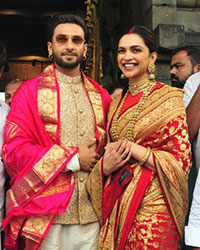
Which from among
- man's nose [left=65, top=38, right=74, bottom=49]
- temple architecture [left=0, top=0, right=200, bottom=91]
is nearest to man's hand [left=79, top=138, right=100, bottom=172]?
man's nose [left=65, top=38, right=74, bottom=49]

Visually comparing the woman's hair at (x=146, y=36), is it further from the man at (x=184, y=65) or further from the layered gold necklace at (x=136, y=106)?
the man at (x=184, y=65)

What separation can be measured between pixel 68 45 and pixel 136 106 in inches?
20.0

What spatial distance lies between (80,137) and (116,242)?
1.88 ft

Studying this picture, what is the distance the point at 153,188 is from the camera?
187cm

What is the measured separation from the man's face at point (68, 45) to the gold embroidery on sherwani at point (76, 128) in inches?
3.9

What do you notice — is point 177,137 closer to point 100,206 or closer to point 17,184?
point 100,206

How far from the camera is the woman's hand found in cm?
188

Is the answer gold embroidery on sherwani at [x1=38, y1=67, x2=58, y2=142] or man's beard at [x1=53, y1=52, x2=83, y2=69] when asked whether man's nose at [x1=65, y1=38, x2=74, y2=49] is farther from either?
gold embroidery on sherwani at [x1=38, y1=67, x2=58, y2=142]

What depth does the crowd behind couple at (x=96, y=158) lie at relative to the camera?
186 centimetres

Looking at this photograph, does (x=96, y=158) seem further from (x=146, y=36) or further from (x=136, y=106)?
(x=146, y=36)

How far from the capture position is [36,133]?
2025mm

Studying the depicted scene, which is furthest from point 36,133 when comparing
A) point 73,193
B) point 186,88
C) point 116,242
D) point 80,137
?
point 186,88

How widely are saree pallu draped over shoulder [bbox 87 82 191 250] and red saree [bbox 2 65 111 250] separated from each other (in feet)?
0.65

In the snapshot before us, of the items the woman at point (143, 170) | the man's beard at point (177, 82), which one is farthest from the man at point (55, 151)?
the man's beard at point (177, 82)
